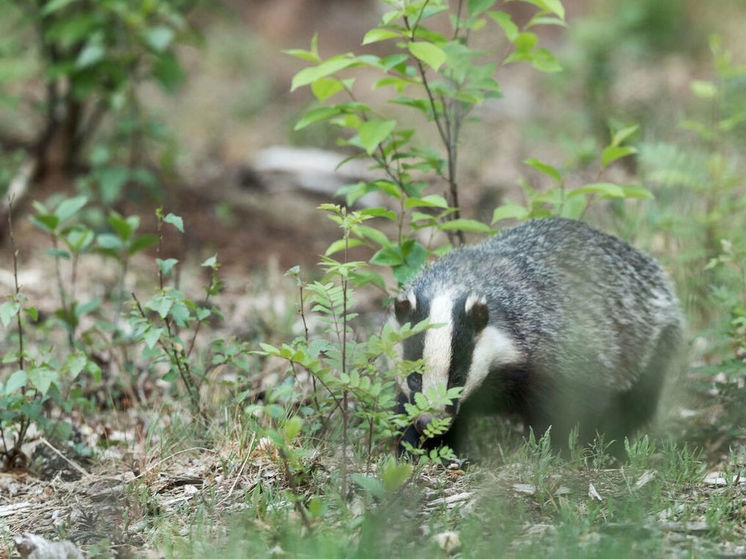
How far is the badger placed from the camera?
13.8ft

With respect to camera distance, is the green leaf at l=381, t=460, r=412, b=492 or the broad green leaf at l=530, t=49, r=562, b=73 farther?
the broad green leaf at l=530, t=49, r=562, b=73

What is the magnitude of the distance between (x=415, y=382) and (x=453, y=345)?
0.78 ft

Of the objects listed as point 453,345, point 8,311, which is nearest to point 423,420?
point 453,345

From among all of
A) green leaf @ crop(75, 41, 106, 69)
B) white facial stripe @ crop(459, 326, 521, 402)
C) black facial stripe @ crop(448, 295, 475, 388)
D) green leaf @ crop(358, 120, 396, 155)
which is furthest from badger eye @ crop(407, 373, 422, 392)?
green leaf @ crop(75, 41, 106, 69)

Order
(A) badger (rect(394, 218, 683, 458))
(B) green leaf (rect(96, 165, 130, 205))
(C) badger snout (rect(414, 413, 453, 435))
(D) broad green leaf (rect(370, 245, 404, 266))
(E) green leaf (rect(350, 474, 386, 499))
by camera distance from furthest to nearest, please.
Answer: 1. (B) green leaf (rect(96, 165, 130, 205))
2. (D) broad green leaf (rect(370, 245, 404, 266))
3. (A) badger (rect(394, 218, 683, 458))
4. (C) badger snout (rect(414, 413, 453, 435))
5. (E) green leaf (rect(350, 474, 386, 499))

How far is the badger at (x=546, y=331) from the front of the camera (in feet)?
13.8

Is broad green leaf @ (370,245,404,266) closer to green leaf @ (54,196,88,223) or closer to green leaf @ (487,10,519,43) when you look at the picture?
green leaf @ (487,10,519,43)

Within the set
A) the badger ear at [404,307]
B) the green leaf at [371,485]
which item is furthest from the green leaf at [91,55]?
→ the green leaf at [371,485]

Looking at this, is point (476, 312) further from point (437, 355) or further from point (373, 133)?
point (373, 133)

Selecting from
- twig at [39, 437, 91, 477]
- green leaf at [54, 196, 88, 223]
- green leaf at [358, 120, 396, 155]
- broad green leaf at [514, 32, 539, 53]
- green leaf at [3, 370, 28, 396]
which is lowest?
twig at [39, 437, 91, 477]

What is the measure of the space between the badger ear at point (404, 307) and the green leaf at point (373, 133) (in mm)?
704

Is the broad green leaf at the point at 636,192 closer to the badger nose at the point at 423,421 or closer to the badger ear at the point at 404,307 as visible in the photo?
the badger ear at the point at 404,307

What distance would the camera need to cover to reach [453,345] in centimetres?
409

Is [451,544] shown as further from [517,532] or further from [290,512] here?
[290,512]
